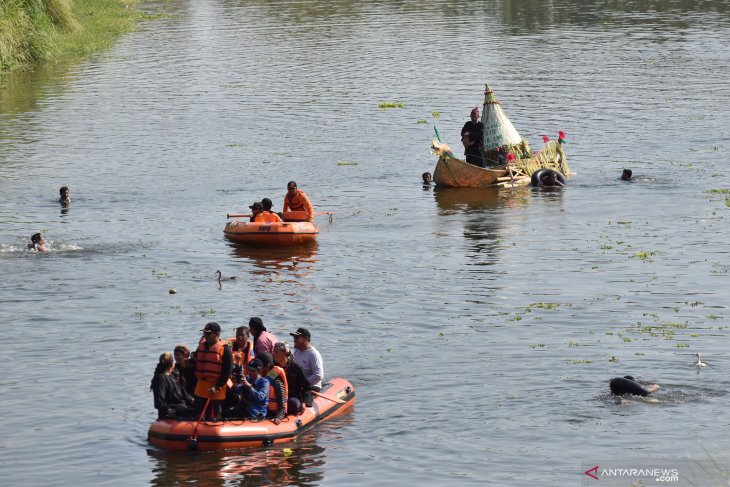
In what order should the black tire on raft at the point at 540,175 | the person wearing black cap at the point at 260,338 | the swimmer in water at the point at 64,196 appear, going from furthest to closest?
the black tire on raft at the point at 540,175 < the swimmer in water at the point at 64,196 < the person wearing black cap at the point at 260,338

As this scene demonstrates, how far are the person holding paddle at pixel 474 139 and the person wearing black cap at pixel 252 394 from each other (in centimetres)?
2089

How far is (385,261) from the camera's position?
32250mm

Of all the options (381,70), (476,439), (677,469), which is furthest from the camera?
(381,70)

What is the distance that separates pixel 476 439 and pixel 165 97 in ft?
127

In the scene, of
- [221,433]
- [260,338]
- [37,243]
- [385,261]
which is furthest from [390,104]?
[221,433]

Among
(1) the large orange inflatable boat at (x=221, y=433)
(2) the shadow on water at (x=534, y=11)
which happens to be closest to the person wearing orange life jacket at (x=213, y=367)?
(1) the large orange inflatable boat at (x=221, y=433)

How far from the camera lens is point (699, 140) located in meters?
45.8

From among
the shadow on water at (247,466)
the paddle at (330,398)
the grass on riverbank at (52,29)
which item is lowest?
the shadow on water at (247,466)

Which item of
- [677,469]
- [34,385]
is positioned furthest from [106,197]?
[677,469]

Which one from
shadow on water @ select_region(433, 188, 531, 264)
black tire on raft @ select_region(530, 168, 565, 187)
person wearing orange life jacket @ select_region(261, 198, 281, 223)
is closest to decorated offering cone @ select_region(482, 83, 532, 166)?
black tire on raft @ select_region(530, 168, 565, 187)

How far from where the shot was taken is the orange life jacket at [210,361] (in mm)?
20516

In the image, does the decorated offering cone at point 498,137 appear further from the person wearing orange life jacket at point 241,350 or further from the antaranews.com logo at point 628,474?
the antaranews.com logo at point 628,474

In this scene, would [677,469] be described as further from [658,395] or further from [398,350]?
[398,350]

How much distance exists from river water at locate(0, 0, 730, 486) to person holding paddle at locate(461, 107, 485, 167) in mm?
1615
